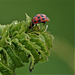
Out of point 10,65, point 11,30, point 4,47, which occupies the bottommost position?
point 10,65

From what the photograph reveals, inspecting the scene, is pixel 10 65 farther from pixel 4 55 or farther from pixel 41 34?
pixel 41 34

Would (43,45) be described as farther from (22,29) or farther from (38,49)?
(22,29)

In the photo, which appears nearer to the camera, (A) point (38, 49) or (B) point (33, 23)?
(A) point (38, 49)

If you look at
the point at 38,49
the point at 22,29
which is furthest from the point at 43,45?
the point at 22,29

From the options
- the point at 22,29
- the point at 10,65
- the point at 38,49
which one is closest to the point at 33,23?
the point at 22,29

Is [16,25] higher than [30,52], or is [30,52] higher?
[16,25]

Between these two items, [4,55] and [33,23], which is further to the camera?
[33,23]
